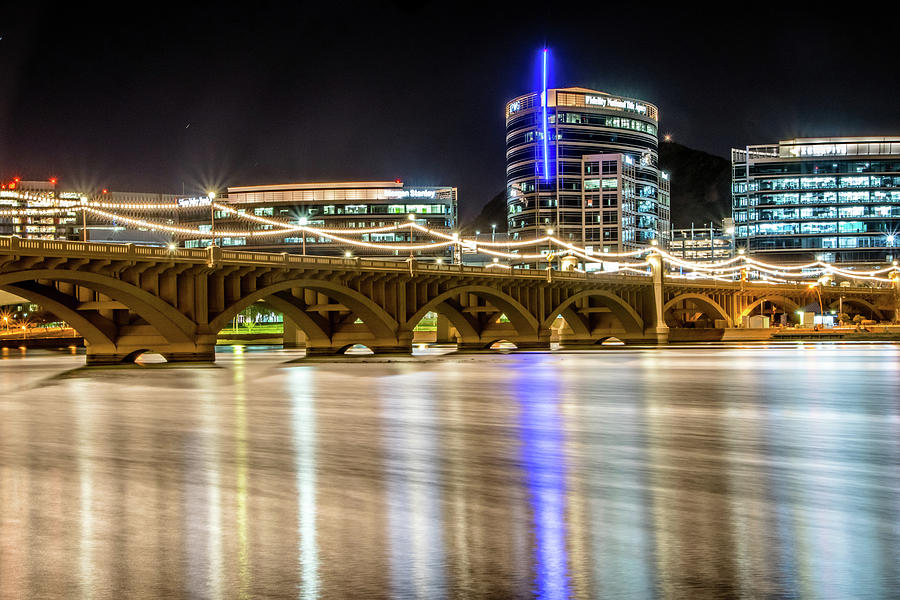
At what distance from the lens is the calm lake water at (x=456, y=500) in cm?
1002

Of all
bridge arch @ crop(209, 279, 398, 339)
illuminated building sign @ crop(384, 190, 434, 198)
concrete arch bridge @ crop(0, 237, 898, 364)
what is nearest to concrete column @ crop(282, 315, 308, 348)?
concrete arch bridge @ crop(0, 237, 898, 364)

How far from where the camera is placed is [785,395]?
113 ft

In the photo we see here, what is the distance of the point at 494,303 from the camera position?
9338 cm

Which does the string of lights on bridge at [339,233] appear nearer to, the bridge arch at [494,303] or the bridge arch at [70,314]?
the bridge arch at [494,303]

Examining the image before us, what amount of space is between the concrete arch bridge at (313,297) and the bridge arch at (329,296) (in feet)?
0.34

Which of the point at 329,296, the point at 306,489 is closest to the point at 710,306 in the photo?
the point at 329,296

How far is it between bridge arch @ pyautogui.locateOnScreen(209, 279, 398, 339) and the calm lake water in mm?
31551

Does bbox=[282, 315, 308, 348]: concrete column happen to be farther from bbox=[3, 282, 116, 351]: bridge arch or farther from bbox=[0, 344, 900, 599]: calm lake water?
bbox=[0, 344, 900, 599]: calm lake water

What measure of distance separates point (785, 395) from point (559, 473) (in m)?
20.0

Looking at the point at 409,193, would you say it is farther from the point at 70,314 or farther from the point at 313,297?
the point at 70,314

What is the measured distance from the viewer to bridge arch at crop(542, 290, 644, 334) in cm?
10036

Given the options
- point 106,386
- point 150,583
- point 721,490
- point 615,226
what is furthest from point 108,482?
point 615,226

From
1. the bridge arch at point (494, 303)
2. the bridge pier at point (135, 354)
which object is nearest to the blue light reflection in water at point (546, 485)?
the bridge pier at point (135, 354)

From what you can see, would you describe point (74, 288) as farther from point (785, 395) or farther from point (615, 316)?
point (615, 316)
